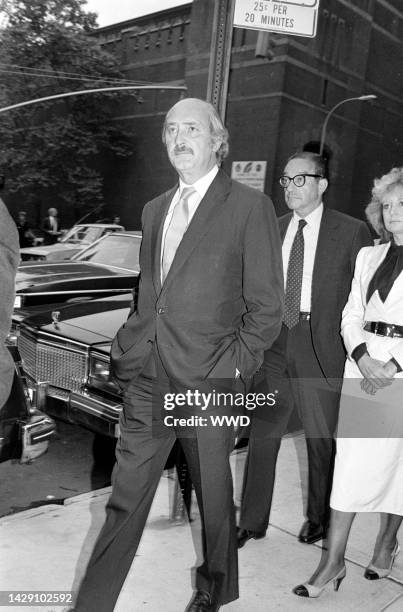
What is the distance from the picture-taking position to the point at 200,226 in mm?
2297

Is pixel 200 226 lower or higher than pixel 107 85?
lower

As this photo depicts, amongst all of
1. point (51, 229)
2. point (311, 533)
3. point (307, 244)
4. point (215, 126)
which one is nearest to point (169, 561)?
point (311, 533)

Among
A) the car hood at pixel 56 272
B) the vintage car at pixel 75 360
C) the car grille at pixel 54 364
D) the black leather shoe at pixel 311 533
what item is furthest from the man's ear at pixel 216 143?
the car hood at pixel 56 272

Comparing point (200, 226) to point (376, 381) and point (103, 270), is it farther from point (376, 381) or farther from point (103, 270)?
point (103, 270)

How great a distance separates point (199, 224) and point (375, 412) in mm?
1101

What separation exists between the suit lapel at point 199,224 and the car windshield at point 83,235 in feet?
43.5

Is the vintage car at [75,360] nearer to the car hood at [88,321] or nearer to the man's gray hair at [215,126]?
the car hood at [88,321]

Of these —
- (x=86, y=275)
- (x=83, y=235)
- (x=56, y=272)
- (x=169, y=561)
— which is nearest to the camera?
(x=169, y=561)

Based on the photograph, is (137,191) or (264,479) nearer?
(264,479)

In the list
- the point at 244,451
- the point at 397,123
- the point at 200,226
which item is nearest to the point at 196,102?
the point at 200,226

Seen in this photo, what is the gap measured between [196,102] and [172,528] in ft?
6.66

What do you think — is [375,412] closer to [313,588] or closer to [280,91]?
[313,588]

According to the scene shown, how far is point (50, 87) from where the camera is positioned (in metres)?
32.7

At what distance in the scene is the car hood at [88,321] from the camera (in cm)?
460
